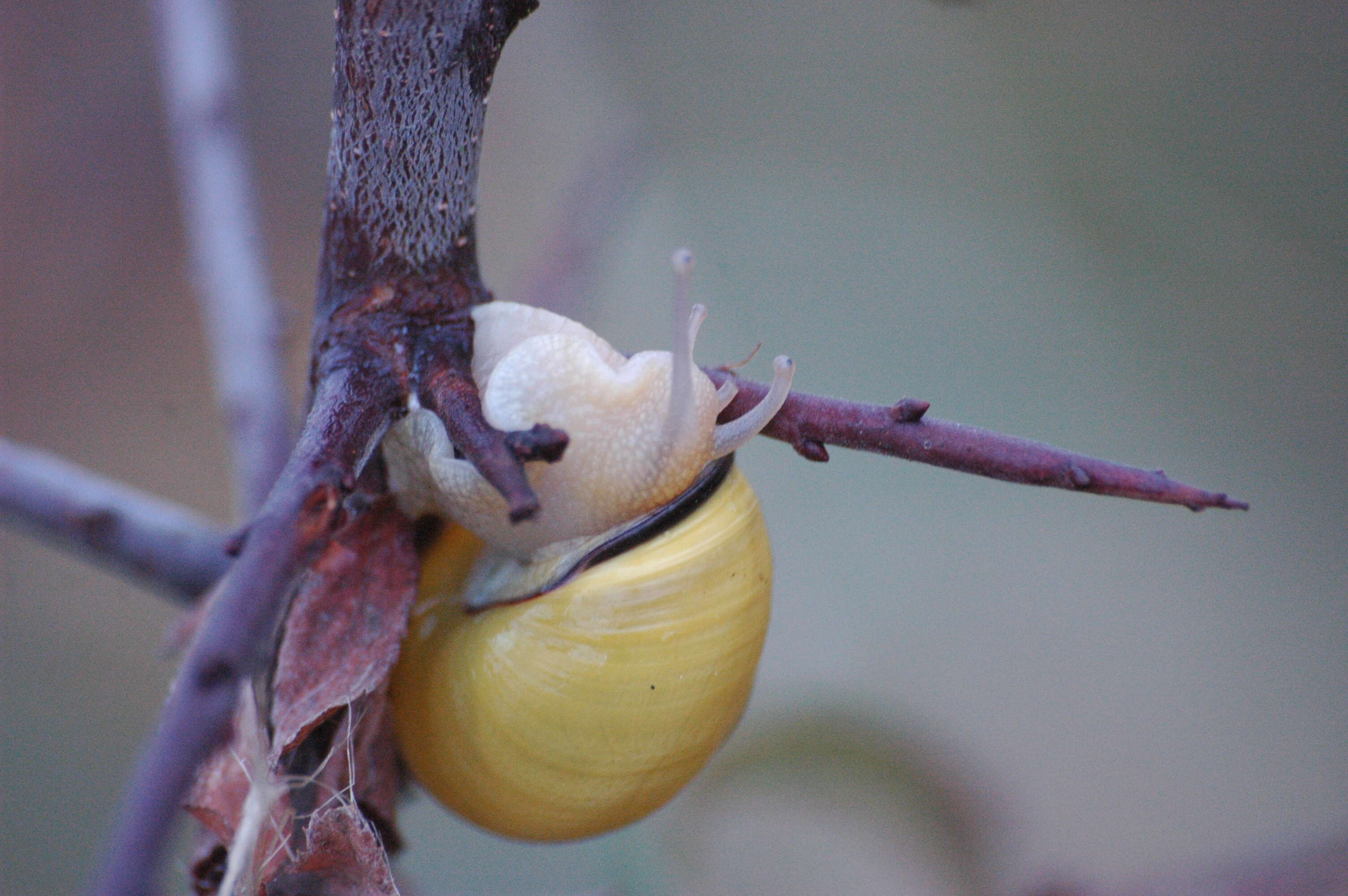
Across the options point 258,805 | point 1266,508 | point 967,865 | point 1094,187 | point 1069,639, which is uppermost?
point 1094,187

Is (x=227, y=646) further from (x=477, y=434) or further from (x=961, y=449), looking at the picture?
(x=961, y=449)

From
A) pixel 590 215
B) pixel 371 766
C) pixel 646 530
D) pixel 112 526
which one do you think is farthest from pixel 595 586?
pixel 590 215

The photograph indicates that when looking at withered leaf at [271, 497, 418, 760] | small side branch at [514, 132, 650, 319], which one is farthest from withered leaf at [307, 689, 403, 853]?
small side branch at [514, 132, 650, 319]

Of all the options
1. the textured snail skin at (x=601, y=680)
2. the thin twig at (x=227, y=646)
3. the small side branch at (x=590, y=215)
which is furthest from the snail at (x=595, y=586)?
the small side branch at (x=590, y=215)

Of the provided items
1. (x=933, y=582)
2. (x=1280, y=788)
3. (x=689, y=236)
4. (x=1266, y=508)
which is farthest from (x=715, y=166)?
(x=1280, y=788)

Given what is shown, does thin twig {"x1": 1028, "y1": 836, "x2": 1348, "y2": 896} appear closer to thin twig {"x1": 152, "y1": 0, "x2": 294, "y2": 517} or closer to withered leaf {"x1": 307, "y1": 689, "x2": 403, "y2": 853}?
withered leaf {"x1": 307, "y1": 689, "x2": 403, "y2": 853}

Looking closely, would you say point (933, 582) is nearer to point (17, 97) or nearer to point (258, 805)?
point (258, 805)
